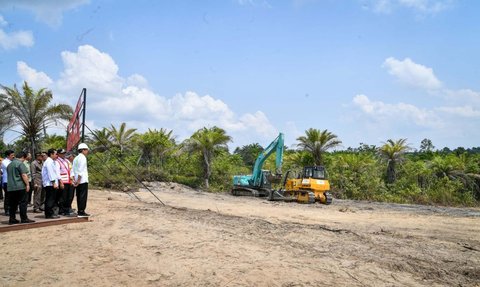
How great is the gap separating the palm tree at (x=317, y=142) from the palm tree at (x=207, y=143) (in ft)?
19.4

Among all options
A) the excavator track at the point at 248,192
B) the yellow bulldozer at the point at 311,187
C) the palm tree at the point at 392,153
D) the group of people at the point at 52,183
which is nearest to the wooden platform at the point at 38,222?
the group of people at the point at 52,183

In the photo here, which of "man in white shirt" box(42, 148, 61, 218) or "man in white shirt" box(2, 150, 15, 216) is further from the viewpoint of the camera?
"man in white shirt" box(2, 150, 15, 216)

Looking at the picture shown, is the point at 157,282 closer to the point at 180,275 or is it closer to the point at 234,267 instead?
the point at 180,275

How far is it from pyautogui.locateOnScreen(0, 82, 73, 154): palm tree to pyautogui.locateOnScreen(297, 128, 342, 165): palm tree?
17331 mm

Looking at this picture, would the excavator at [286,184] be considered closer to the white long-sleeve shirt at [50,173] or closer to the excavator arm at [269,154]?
the excavator arm at [269,154]

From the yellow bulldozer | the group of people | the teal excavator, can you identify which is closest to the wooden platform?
the group of people

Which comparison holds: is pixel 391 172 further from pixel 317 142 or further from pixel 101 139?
pixel 101 139

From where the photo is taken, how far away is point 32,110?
82.6ft

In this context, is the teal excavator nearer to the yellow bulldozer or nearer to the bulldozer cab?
the yellow bulldozer

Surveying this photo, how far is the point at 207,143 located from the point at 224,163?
2860mm

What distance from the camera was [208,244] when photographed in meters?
8.27

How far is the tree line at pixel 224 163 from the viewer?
2577 cm

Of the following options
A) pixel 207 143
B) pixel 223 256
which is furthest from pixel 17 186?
pixel 207 143

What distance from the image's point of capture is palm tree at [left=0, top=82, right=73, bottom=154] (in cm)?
2484
